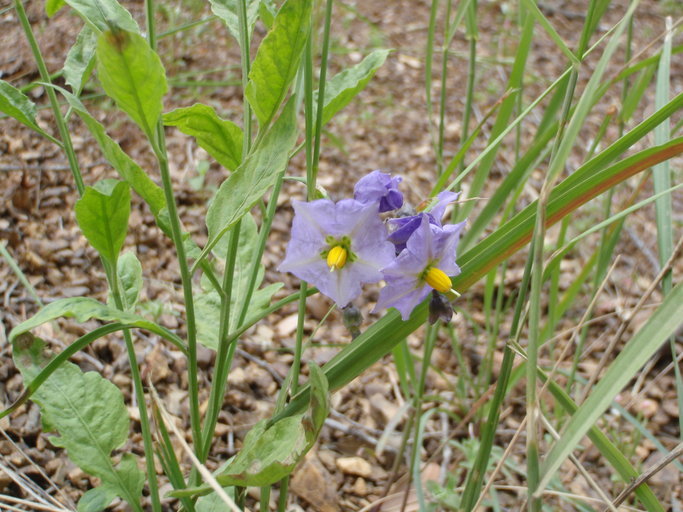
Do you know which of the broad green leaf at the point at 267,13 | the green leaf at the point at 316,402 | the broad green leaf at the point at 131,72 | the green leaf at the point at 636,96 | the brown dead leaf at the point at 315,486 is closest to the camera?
the broad green leaf at the point at 131,72

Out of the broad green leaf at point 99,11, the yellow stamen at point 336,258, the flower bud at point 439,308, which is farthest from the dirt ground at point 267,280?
the broad green leaf at point 99,11

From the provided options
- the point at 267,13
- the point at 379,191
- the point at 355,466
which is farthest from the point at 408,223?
the point at 355,466

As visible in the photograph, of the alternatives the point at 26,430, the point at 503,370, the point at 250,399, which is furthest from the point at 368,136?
the point at 503,370

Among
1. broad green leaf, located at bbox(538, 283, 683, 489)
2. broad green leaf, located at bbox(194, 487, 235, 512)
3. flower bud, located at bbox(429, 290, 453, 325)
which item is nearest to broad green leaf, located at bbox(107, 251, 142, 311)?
broad green leaf, located at bbox(194, 487, 235, 512)

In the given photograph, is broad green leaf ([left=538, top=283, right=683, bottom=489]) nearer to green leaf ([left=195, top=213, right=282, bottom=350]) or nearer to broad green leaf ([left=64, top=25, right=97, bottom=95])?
green leaf ([left=195, top=213, right=282, bottom=350])

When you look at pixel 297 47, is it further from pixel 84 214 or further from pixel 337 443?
pixel 337 443

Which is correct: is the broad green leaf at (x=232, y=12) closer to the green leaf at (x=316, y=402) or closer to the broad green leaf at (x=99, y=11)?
the broad green leaf at (x=99, y=11)

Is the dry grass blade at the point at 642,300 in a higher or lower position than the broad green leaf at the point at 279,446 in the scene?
higher
